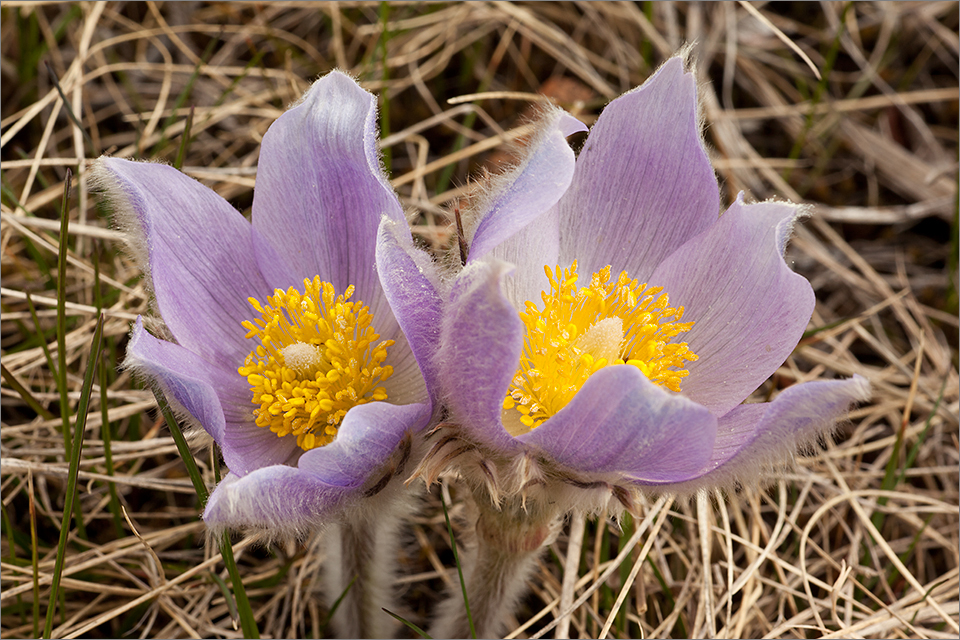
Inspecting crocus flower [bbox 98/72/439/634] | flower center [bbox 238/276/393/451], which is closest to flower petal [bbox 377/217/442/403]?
crocus flower [bbox 98/72/439/634]

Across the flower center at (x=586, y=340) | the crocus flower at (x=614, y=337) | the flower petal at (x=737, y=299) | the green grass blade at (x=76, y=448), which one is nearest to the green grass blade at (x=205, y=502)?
the green grass blade at (x=76, y=448)

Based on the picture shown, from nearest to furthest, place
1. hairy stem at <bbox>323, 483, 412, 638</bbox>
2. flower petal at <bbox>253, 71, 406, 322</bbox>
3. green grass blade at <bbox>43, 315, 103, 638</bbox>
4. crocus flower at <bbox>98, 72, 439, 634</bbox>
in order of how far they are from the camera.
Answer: crocus flower at <bbox>98, 72, 439, 634</bbox>
green grass blade at <bbox>43, 315, 103, 638</bbox>
flower petal at <bbox>253, 71, 406, 322</bbox>
hairy stem at <bbox>323, 483, 412, 638</bbox>

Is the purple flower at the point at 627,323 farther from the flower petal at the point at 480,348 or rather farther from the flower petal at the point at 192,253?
the flower petal at the point at 192,253

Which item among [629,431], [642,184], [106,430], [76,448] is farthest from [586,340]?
[106,430]

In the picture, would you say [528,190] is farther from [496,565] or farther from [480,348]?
[496,565]

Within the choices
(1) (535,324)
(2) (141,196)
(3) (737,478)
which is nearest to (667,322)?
(1) (535,324)

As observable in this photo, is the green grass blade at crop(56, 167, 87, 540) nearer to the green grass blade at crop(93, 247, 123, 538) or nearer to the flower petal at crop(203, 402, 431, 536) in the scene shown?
the green grass blade at crop(93, 247, 123, 538)

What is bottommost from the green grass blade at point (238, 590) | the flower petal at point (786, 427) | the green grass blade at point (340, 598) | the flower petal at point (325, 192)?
the green grass blade at point (340, 598)
